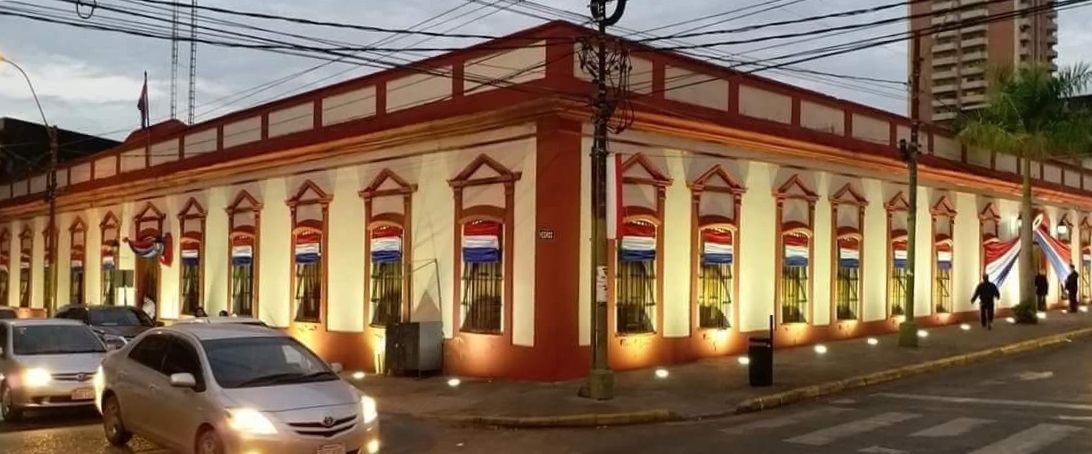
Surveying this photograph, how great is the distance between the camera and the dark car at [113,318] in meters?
21.6

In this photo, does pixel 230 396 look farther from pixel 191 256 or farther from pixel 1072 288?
pixel 1072 288

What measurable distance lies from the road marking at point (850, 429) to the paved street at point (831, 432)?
13 millimetres

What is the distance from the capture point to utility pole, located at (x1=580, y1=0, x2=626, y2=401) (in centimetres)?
1557

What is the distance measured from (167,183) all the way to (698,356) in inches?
683

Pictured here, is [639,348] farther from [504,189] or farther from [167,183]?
[167,183]

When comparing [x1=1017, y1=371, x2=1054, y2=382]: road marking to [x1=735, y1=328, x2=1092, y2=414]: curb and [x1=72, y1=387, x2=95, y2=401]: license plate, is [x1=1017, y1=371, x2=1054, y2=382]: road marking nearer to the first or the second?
[x1=735, y1=328, x2=1092, y2=414]: curb

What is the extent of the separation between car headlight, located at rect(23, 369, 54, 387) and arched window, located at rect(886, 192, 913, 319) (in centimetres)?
2003

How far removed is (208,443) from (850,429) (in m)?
7.91

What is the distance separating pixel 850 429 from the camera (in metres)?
13.1

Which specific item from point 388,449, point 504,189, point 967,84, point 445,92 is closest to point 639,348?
point 504,189

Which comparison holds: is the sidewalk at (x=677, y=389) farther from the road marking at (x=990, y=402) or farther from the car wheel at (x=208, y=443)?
the car wheel at (x=208, y=443)

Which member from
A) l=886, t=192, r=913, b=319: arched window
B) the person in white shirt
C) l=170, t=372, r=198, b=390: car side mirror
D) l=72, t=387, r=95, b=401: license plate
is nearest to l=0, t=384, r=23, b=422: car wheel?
l=72, t=387, r=95, b=401: license plate

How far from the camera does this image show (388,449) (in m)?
12.1

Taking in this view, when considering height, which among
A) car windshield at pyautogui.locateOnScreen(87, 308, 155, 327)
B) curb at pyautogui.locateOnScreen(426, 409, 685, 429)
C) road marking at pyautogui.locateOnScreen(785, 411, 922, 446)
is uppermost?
car windshield at pyautogui.locateOnScreen(87, 308, 155, 327)
